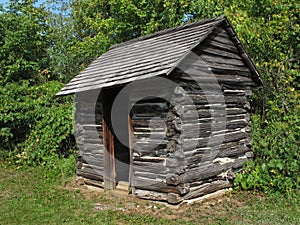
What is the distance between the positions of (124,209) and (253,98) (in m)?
5.97

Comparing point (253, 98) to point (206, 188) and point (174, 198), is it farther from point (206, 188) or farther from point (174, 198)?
point (174, 198)

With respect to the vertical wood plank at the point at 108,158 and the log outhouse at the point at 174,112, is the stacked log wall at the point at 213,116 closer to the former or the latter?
the log outhouse at the point at 174,112

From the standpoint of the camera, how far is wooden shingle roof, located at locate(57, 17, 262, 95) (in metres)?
6.98

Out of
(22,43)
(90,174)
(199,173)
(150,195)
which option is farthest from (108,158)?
(22,43)

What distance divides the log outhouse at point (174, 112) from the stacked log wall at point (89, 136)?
0.09ft

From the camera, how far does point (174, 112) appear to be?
6.83m

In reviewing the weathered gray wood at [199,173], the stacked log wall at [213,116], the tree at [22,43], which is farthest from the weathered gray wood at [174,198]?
the tree at [22,43]

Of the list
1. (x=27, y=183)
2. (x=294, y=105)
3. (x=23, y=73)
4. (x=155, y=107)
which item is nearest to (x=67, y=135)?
(x=27, y=183)

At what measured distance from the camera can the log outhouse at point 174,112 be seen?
689 cm

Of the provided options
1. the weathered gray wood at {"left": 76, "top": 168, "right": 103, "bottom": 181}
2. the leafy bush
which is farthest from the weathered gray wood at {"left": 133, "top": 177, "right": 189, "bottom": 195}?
the leafy bush

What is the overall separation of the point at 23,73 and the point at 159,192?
940 centimetres

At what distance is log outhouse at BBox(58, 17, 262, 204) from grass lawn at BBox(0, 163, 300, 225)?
1.18 feet

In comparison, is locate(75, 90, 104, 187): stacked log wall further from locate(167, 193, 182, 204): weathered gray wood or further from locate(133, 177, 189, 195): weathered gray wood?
locate(167, 193, 182, 204): weathered gray wood

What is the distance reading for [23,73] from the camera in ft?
46.0
